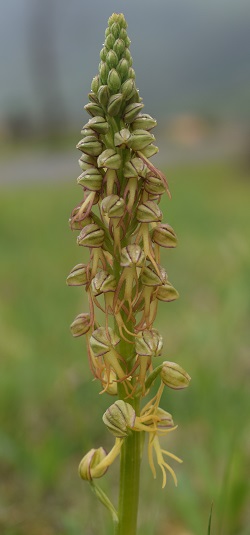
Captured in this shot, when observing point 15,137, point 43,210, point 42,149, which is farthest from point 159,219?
point 15,137

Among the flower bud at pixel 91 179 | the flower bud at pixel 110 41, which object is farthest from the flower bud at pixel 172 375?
the flower bud at pixel 110 41

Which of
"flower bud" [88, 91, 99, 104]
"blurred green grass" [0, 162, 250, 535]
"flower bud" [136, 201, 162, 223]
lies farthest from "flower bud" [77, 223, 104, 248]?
"blurred green grass" [0, 162, 250, 535]

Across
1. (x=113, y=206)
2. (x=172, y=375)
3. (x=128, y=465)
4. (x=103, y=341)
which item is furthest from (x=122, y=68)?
(x=128, y=465)

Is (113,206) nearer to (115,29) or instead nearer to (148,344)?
(148,344)

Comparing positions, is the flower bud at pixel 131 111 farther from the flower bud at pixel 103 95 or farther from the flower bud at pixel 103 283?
the flower bud at pixel 103 283

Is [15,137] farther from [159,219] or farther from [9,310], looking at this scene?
[159,219]

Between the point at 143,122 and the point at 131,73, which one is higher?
the point at 131,73

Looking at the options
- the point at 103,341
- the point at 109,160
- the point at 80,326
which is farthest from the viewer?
the point at 80,326
